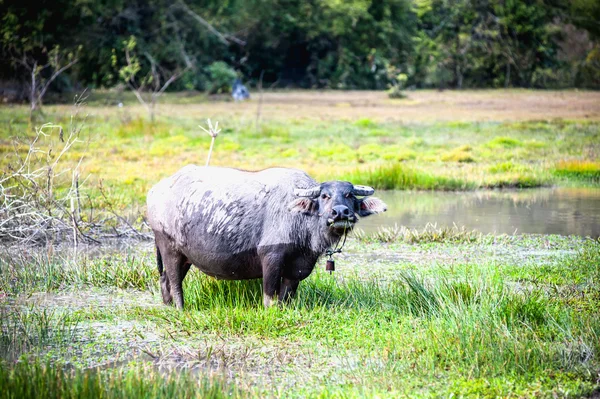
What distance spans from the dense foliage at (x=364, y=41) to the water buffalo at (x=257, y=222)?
85.9 ft

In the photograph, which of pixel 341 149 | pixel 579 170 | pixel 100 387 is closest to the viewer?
pixel 100 387

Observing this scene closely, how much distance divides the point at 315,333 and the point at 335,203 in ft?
2.92

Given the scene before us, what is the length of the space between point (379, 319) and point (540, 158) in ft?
35.1

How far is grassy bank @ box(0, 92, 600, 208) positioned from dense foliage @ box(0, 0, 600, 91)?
964cm

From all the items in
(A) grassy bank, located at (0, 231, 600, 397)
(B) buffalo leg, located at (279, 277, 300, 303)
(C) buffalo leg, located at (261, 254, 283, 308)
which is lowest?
(A) grassy bank, located at (0, 231, 600, 397)

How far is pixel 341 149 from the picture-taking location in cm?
1655

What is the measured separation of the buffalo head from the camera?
18.5ft

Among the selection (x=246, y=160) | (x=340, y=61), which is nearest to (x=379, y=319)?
(x=246, y=160)

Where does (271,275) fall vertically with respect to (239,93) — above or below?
above

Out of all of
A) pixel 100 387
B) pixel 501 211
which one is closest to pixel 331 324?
pixel 100 387

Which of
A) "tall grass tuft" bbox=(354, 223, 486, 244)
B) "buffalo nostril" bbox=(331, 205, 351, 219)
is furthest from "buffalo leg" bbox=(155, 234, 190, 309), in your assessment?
"tall grass tuft" bbox=(354, 223, 486, 244)

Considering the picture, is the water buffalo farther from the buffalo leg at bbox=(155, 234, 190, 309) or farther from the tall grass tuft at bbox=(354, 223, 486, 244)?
the tall grass tuft at bbox=(354, 223, 486, 244)

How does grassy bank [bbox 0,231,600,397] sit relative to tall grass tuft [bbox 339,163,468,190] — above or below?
above

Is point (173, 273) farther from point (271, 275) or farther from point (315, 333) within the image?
point (315, 333)
